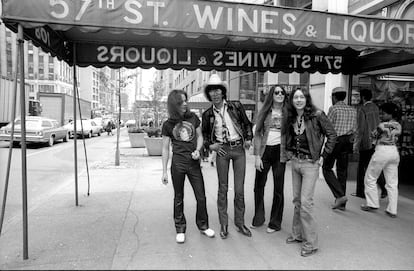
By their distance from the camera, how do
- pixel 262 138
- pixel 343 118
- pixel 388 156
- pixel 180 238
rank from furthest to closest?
pixel 343 118 → pixel 388 156 → pixel 262 138 → pixel 180 238

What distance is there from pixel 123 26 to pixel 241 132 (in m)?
1.85

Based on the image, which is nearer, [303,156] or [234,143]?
[303,156]

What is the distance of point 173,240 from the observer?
387 cm

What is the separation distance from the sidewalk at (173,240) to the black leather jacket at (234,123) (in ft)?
4.14

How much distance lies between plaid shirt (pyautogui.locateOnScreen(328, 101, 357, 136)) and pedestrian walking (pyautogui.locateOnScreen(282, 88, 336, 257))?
5.88 ft

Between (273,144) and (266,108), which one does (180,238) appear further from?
(266,108)

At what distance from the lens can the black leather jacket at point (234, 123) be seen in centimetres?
396

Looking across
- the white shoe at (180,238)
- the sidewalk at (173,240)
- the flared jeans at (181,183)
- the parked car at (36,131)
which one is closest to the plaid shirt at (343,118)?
the sidewalk at (173,240)

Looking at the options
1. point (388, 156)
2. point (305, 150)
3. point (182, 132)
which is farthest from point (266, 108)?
point (388, 156)

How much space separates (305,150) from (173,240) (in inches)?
76.3

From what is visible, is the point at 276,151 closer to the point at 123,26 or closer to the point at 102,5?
the point at 123,26

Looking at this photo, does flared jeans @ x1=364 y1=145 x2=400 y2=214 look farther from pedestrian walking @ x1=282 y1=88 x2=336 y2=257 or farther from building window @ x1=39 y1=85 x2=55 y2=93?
building window @ x1=39 y1=85 x2=55 y2=93

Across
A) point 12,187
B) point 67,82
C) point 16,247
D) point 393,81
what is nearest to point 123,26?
point 16,247

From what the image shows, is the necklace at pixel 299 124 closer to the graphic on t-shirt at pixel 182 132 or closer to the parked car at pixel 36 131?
the graphic on t-shirt at pixel 182 132
